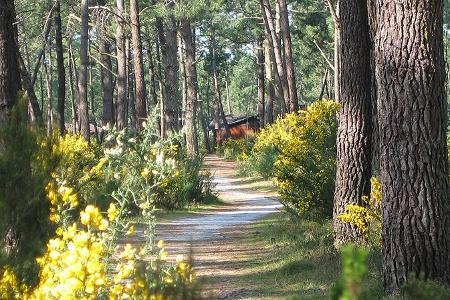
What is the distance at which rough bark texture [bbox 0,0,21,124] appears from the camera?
9086 millimetres

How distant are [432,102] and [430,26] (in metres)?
0.61

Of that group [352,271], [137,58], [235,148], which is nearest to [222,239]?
[137,58]

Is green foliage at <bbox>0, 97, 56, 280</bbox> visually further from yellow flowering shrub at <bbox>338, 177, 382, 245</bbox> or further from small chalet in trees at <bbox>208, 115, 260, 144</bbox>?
small chalet in trees at <bbox>208, 115, 260, 144</bbox>

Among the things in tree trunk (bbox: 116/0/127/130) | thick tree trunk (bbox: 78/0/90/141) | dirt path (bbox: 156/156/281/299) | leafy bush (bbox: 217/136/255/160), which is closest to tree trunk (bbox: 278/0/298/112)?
dirt path (bbox: 156/156/281/299)

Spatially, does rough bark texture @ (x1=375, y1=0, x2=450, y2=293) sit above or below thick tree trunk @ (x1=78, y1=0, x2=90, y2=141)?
below

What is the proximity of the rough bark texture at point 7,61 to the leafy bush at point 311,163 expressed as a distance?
5.48 m

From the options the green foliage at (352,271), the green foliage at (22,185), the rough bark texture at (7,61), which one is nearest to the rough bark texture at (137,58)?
the rough bark texture at (7,61)

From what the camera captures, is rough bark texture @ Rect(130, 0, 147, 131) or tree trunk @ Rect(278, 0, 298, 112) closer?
rough bark texture @ Rect(130, 0, 147, 131)

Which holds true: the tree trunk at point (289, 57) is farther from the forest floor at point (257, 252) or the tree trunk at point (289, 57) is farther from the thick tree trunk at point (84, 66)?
the forest floor at point (257, 252)

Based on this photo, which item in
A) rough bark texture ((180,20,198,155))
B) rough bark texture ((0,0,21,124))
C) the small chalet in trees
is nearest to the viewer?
rough bark texture ((0,0,21,124))

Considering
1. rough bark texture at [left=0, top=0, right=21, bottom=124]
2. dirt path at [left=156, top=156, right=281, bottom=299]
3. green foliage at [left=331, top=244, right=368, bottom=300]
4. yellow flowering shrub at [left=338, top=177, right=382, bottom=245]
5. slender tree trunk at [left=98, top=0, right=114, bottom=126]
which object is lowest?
dirt path at [left=156, top=156, right=281, bottom=299]

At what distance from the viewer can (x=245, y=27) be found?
166 feet

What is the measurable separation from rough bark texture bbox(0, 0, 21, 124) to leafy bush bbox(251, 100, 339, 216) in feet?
18.0

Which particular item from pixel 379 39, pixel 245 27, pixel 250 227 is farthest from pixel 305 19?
pixel 379 39
